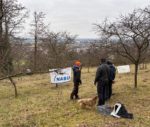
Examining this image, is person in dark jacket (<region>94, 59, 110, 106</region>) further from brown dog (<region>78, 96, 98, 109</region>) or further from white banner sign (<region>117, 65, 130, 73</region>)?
white banner sign (<region>117, 65, 130, 73</region>)

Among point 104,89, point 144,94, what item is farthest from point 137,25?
point 104,89

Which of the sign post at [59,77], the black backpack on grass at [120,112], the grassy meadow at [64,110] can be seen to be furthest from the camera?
the sign post at [59,77]

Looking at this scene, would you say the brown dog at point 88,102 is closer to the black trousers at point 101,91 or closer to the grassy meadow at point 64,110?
the grassy meadow at point 64,110

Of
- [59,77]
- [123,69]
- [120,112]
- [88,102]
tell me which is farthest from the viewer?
[123,69]

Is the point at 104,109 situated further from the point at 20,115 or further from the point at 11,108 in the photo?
the point at 11,108

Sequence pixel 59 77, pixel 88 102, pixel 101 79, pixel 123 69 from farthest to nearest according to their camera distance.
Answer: pixel 123 69 < pixel 59 77 < pixel 101 79 < pixel 88 102

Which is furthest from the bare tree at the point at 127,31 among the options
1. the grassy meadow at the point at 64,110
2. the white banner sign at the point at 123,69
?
the white banner sign at the point at 123,69

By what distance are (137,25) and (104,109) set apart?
20.1 feet

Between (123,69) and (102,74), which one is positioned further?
(123,69)

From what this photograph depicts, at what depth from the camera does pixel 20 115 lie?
13055mm

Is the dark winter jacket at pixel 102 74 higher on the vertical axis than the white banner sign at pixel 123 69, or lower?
higher

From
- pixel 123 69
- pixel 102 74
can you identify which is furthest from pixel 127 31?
pixel 123 69

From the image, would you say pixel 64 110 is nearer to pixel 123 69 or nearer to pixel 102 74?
pixel 102 74

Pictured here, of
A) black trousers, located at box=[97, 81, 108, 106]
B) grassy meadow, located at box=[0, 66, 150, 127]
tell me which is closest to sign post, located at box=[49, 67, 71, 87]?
grassy meadow, located at box=[0, 66, 150, 127]
